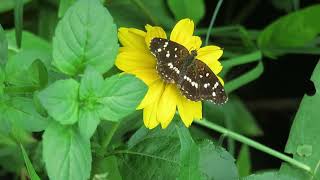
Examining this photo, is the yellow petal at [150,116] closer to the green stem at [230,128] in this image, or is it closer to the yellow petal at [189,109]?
the yellow petal at [189,109]

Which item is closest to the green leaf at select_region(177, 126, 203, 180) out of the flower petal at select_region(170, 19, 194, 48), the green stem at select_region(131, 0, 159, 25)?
the flower petal at select_region(170, 19, 194, 48)

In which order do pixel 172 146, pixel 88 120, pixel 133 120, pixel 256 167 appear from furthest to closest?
pixel 256 167, pixel 133 120, pixel 172 146, pixel 88 120

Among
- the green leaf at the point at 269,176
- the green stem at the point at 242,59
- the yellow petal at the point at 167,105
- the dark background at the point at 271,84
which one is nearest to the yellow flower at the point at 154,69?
the yellow petal at the point at 167,105

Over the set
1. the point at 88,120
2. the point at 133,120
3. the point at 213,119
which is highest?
the point at 88,120

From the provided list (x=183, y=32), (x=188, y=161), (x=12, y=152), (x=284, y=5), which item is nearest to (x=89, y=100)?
(x=188, y=161)

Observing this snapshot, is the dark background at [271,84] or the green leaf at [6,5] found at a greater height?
the green leaf at [6,5]

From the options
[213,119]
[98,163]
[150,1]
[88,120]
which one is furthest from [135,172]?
[150,1]

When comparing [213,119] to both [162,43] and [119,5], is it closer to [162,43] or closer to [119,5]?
[119,5]
